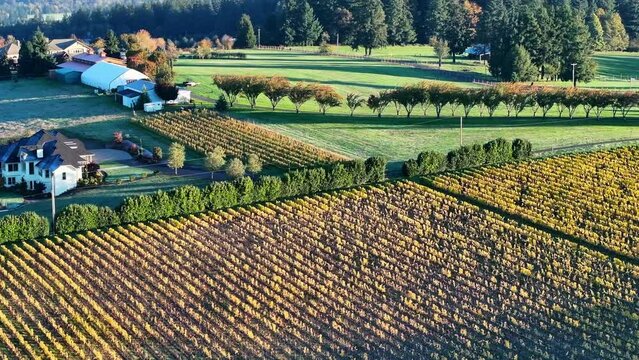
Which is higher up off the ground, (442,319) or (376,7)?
(376,7)

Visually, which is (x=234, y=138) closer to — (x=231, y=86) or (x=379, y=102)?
(x=231, y=86)

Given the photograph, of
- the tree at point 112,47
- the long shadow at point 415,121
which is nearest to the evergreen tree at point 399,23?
the tree at point 112,47

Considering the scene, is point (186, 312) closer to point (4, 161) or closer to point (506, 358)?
point (506, 358)

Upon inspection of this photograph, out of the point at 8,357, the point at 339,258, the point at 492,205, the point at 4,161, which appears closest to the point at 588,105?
the point at 492,205

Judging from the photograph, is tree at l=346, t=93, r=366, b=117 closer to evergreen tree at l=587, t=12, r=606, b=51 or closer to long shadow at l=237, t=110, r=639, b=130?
long shadow at l=237, t=110, r=639, b=130

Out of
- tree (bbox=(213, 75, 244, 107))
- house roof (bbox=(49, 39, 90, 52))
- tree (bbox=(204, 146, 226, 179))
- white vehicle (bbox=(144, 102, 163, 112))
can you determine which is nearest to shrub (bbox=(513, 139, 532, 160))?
tree (bbox=(204, 146, 226, 179))

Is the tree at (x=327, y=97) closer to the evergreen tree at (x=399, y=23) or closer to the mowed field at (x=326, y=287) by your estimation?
the mowed field at (x=326, y=287)
